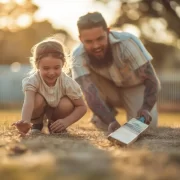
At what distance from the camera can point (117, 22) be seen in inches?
755

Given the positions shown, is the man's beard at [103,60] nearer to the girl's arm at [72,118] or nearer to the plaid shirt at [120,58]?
the plaid shirt at [120,58]

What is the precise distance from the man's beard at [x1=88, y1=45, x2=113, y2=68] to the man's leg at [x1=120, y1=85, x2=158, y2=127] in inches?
31.2

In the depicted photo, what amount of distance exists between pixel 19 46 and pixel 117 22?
11641mm

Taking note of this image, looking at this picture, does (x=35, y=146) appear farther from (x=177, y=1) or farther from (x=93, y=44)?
(x=177, y=1)

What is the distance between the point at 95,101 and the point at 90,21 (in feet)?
2.42

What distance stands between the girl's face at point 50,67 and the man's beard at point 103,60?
1.14 metres

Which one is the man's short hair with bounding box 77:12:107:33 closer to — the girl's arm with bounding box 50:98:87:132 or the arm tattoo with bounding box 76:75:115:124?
the arm tattoo with bounding box 76:75:115:124

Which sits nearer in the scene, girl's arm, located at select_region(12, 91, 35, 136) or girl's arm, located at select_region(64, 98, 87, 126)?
girl's arm, located at select_region(12, 91, 35, 136)

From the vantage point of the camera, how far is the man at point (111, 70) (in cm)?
495

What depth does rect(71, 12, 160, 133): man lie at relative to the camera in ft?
16.2

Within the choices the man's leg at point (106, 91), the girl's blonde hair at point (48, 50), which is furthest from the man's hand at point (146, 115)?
the man's leg at point (106, 91)

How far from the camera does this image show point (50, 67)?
417cm

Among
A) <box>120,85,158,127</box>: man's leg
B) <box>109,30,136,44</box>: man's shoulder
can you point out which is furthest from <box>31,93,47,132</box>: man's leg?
<box>120,85,158,127</box>: man's leg

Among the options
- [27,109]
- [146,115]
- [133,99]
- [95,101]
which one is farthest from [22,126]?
[133,99]
